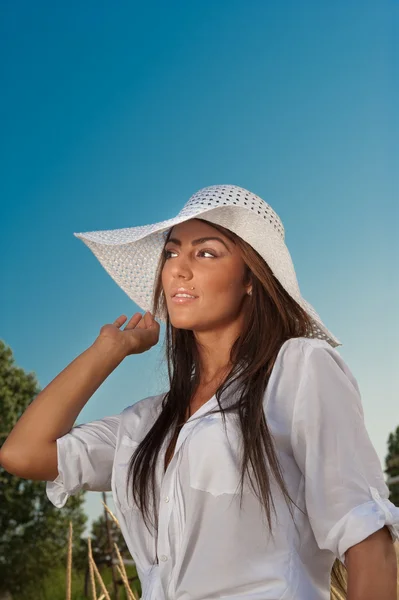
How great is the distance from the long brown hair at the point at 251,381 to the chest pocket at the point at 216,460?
37mm

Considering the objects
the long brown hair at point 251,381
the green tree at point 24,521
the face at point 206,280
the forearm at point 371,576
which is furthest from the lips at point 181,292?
the green tree at point 24,521

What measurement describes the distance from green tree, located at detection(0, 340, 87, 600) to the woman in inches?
436

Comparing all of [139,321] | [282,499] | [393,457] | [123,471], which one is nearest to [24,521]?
[393,457]

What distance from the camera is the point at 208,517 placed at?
7.02ft

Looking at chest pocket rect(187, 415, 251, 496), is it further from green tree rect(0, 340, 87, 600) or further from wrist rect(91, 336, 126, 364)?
green tree rect(0, 340, 87, 600)

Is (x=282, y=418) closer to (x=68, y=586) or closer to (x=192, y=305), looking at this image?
(x=192, y=305)

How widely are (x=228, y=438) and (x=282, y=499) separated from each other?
212mm

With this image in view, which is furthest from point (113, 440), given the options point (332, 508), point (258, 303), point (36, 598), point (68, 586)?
point (36, 598)

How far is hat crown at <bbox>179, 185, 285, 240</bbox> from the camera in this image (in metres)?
2.53

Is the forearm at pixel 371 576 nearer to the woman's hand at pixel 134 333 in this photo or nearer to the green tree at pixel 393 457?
the woman's hand at pixel 134 333

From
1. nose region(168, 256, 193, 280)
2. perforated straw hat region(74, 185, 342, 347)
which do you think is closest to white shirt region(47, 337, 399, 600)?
perforated straw hat region(74, 185, 342, 347)

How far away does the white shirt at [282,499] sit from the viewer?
2012mm

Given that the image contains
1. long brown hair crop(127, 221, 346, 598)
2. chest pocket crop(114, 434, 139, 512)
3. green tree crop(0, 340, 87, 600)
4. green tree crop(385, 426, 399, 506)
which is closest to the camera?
long brown hair crop(127, 221, 346, 598)

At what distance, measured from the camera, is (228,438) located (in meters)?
2.20
